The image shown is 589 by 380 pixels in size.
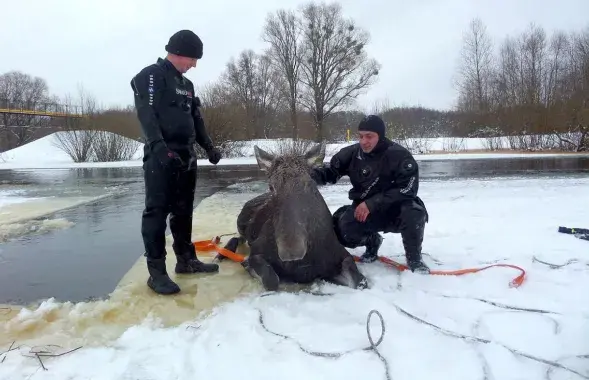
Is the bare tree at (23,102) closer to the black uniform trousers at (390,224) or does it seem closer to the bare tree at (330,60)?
the bare tree at (330,60)

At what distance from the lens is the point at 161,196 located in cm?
397

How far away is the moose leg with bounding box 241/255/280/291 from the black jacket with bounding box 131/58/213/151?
4.32ft

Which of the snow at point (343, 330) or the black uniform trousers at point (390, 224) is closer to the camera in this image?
the snow at point (343, 330)

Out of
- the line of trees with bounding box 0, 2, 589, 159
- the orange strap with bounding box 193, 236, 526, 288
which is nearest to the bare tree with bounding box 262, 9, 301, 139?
the line of trees with bounding box 0, 2, 589, 159

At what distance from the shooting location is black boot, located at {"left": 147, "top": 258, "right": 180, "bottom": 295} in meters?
3.85

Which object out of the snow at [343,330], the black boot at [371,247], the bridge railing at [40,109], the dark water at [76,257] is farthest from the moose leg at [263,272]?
the bridge railing at [40,109]

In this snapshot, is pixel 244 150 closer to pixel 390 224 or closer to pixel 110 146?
pixel 110 146

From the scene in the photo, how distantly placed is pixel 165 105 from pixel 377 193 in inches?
92.8

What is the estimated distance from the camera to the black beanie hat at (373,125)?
14.4ft

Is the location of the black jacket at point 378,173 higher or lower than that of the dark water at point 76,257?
higher

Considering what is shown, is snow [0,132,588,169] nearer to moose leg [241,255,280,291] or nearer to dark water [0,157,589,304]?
dark water [0,157,589,304]

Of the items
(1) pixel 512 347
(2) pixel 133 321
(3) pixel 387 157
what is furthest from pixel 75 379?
(3) pixel 387 157

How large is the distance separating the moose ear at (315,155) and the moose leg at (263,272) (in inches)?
42.9

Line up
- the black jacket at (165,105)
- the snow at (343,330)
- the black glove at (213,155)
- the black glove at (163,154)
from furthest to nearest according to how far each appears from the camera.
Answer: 1. the black glove at (213,155)
2. the black jacket at (165,105)
3. the black glove at (163,154)
4. the snow at (343,330)
